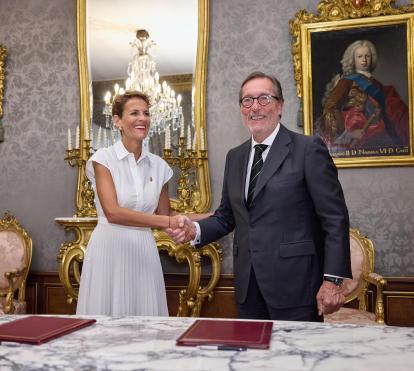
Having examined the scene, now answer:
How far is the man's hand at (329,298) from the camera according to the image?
207cm

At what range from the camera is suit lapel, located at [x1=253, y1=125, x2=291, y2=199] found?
2.26m

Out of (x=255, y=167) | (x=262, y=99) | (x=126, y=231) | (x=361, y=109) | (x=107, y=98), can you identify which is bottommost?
(x=126, y=231)

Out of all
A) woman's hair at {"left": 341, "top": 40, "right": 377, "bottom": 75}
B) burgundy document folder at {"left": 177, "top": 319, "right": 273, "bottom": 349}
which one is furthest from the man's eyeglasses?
woman's hair at {"left": 341, "top": 40, "right": 377, "bottom": 75}

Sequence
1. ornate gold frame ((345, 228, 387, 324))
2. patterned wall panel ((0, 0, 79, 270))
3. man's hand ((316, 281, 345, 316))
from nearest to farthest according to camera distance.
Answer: man's hand ((316, 281, 345, 316)), ornate gold frame ((345, 228, 387, 324)), patterned wall panel ((0, 0, 79, 270))

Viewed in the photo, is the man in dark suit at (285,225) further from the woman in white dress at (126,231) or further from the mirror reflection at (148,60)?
the mirror reflection at (148,60)

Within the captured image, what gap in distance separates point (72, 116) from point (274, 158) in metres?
3.18

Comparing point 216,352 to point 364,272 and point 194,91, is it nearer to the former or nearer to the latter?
point 364,272

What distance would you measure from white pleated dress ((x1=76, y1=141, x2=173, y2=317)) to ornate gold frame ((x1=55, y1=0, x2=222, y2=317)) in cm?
116

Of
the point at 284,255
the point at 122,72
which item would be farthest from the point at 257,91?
the point at 122,72

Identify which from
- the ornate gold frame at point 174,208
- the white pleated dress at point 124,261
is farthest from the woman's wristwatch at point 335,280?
the ornate gold frame at point 174,208

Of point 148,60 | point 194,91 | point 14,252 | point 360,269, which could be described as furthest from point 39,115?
point 360,269

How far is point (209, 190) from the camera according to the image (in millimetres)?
4504

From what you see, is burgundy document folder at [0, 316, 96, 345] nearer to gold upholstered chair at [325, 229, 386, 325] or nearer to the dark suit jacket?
the dark suit jacket

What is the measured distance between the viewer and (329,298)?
207 centimetres
